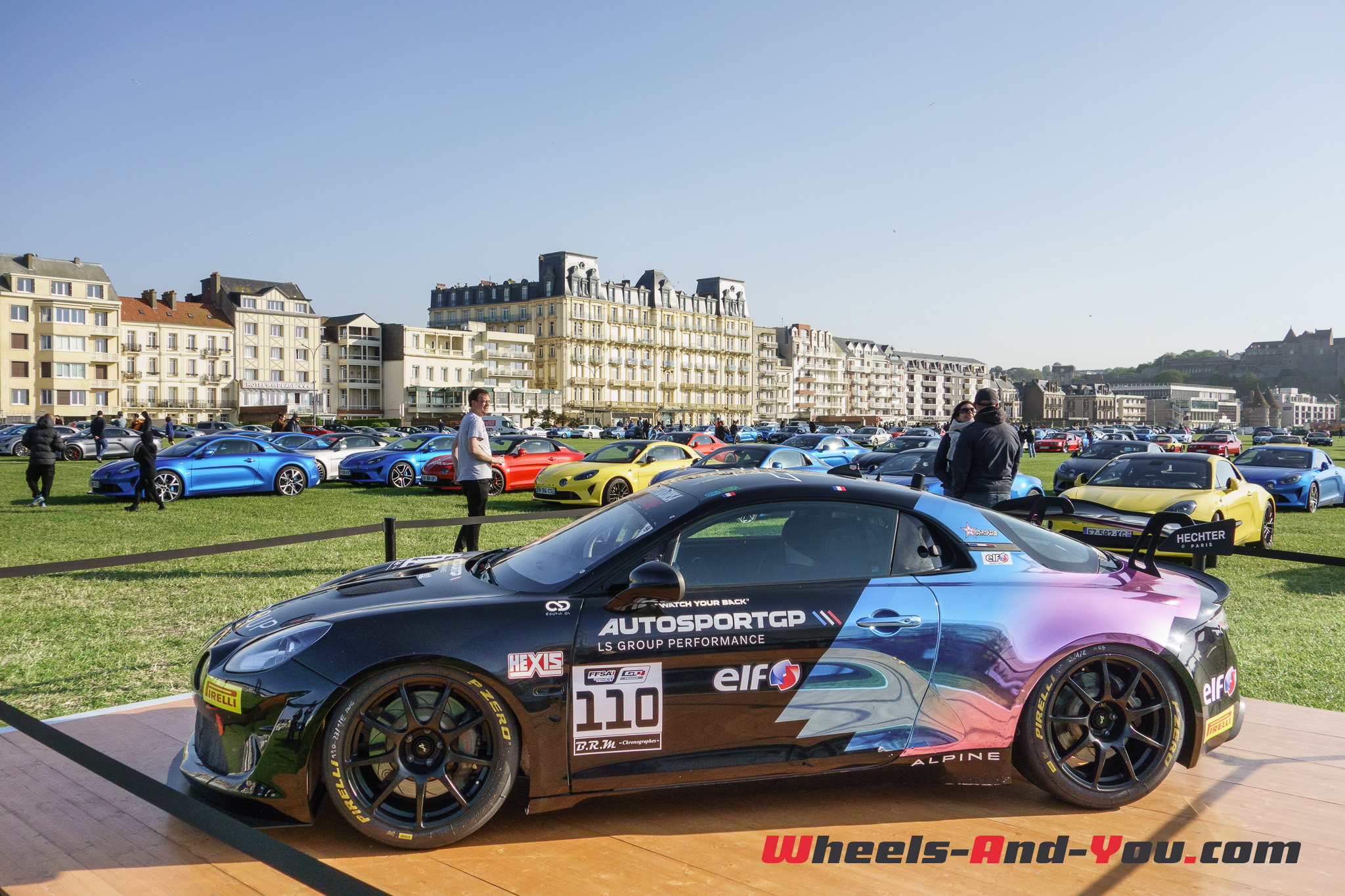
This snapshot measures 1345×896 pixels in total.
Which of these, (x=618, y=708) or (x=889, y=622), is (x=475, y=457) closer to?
(x=618, y=708)

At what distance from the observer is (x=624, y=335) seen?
127938 millimetres

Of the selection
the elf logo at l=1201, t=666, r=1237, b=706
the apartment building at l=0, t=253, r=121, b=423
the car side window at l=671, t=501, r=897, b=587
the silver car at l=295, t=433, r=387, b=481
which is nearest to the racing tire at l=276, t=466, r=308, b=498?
the silver car at l=295, t=433, r=387, b=481

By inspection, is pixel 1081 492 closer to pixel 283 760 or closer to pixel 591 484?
pixel 591 484

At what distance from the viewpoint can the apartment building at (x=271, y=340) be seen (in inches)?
3509

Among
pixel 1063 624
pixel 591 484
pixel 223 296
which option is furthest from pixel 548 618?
pixel 223 296

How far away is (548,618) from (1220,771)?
3276 millimetres

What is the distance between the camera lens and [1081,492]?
12375 millimetres

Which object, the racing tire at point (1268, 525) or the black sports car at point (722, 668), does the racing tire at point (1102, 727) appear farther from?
the racing tire at point (1268, 525)

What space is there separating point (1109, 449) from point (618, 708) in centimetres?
2797

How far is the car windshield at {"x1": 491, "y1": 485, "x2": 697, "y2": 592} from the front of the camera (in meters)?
3.88

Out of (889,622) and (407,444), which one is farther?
(407,444)

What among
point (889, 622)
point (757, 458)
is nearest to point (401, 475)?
point (757, 458)

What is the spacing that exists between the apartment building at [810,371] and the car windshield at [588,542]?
496 feet

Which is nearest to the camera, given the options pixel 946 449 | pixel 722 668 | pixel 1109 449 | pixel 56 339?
pixel 722 668
